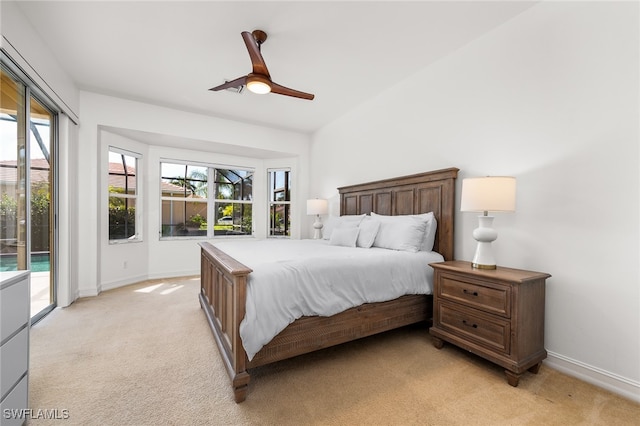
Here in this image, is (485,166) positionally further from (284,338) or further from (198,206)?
(198,206)

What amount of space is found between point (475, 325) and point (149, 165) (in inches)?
206

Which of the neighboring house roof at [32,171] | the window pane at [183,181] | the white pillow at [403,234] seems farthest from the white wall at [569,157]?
the window pane at [183,181]

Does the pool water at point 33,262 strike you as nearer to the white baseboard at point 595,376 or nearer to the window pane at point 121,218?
the window pane at point 121,218

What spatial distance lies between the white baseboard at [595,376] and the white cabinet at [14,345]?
129 inches

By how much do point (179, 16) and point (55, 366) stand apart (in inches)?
114

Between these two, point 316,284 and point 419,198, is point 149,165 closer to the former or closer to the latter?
point 316,284

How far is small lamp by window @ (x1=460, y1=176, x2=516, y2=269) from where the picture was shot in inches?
81.4

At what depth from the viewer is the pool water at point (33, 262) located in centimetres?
236

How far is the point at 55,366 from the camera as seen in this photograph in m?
2.04

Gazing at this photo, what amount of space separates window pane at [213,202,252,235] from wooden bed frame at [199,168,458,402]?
2.44 m

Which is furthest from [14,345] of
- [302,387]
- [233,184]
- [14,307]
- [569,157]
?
[233,184]

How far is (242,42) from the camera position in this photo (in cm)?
271

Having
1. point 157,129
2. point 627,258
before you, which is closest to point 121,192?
point 157,129

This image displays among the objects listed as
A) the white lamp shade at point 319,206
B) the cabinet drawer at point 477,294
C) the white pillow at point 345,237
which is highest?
the white lamp shade at point 319,206
